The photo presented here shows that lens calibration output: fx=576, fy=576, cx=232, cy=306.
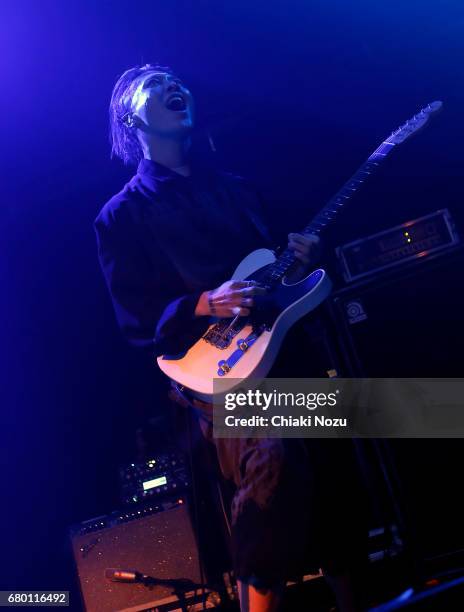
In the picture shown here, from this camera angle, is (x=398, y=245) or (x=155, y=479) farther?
(x=155, y=479)

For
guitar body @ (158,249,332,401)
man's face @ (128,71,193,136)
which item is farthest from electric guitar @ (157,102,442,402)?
man's face @ (128,71,193,136)

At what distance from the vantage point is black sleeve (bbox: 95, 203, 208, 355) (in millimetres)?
1873

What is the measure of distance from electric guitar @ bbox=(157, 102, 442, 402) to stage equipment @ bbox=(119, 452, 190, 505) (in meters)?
0.69

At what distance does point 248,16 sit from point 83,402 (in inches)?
85.8

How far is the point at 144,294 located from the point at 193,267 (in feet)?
0.63

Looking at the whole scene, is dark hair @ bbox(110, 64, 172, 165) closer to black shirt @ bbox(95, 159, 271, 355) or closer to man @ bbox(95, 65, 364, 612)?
man @ bbox(95, 65, 364, 612)

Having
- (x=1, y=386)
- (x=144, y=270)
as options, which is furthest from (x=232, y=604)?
(x=1, y=386)

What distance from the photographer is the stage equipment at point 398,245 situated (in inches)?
82.5

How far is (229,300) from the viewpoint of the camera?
179 centimetres

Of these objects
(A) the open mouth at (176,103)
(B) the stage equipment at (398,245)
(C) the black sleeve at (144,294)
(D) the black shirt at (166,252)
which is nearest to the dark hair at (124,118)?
(A) the open mouth at (176,103)

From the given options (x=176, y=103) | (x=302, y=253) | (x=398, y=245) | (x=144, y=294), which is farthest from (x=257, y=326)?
(x=176, y=103)

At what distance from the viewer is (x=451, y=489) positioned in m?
1.87

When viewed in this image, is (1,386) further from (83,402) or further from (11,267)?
(11,267)

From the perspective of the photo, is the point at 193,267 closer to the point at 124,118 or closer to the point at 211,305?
the point at 211,305
